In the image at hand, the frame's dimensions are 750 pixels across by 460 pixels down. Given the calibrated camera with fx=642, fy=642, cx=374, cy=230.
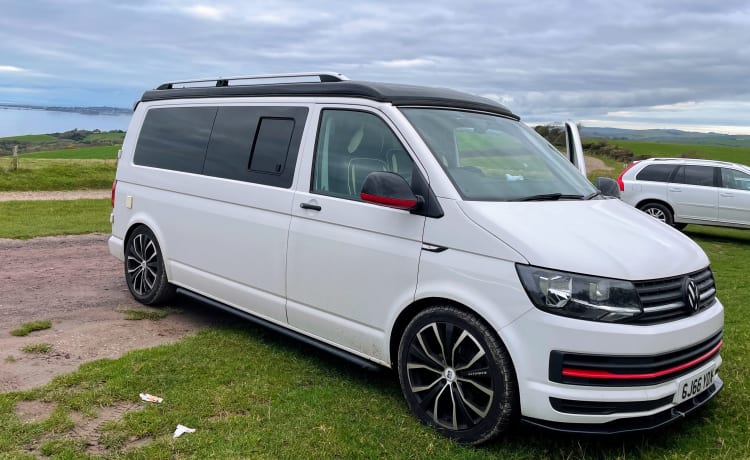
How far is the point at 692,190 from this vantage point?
52.3 ft

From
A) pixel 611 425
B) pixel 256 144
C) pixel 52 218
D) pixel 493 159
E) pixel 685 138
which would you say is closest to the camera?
pixel 611 425

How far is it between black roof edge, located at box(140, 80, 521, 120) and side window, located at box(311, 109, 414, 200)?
0.15m

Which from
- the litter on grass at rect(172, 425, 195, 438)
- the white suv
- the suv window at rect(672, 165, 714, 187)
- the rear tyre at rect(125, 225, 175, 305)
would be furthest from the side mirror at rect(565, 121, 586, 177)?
the suv window at rect(672, 165, 714, 187)

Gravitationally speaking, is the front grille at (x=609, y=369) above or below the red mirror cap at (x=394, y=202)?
below

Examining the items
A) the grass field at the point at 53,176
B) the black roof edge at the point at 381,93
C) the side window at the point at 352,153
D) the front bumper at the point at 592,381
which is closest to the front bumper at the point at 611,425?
the front bumper at the point at 592,381

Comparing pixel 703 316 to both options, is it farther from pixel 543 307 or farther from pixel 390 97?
pixel 390 97

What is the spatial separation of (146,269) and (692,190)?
13922 mm

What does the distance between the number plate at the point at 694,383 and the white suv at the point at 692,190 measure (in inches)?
525

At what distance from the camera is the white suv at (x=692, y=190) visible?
51.0 ft

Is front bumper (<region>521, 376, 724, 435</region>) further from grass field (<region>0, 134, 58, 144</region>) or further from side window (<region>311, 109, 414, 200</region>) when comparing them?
grass field (<region>0, 134, 58, 144</region>)

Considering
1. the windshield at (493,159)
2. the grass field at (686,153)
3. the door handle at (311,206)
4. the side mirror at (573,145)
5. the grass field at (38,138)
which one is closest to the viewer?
the windshield at (493,159)

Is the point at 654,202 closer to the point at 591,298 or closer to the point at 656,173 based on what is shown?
the point at 656,173

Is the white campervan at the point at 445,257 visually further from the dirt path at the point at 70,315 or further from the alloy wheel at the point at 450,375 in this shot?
the dirt path at the point at 70,315

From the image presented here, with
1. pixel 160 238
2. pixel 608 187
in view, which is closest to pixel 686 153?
pixel 608 187
